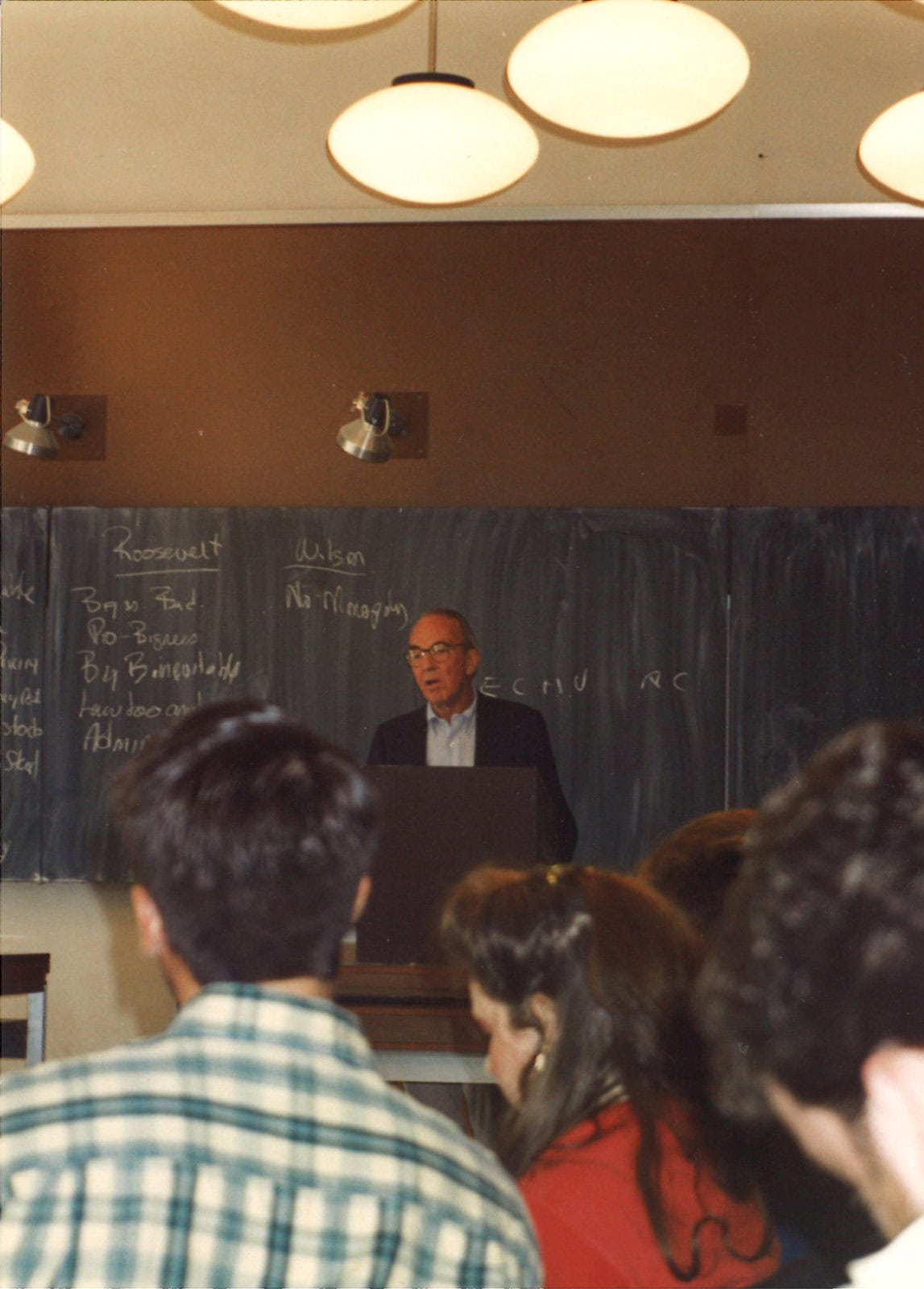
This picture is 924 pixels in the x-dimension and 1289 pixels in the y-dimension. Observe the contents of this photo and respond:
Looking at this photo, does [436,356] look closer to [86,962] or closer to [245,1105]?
[86,962]

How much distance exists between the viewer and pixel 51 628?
9.27 feet

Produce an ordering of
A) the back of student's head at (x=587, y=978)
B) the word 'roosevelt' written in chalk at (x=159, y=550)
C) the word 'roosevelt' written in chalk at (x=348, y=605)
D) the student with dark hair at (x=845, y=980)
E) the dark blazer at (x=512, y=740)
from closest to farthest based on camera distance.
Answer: the student with dark hair at (x=845, y=980), the back of student's head at (x=587, y=978), the dark blazer at (x=512, y=740), the word 'roosevelt' written in chalk at (x=159, y=550), the word 'roosevelt' written in chalk at (x=348, y=605)

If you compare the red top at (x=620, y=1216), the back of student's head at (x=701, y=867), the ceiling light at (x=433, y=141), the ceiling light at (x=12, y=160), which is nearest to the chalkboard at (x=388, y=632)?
the ceiling light at (x=433, y=141)

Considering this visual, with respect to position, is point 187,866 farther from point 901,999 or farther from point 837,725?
point 837,725

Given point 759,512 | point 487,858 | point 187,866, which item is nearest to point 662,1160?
point 487,858

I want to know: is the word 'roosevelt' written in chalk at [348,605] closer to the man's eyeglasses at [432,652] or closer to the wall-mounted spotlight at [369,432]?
the man's eyeglasses at [432,652]

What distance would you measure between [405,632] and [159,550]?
540 millimetres

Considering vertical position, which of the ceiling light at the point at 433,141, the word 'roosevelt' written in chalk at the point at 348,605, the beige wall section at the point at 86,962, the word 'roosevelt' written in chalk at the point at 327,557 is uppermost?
the ceiling light at the point at 433,141

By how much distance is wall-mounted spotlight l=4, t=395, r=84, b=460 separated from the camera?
249 centimetres

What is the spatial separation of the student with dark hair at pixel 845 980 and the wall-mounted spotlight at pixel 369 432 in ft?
6.45

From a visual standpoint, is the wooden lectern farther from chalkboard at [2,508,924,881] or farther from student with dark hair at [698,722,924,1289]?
chalkboard at [2,508,924,881]

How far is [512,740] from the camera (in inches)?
102

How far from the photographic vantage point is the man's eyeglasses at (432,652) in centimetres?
269

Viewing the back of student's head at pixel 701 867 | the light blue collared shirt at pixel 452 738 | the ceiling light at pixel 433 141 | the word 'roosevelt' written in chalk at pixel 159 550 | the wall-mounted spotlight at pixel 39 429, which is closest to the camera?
the back of student's head at pixel 701 867
